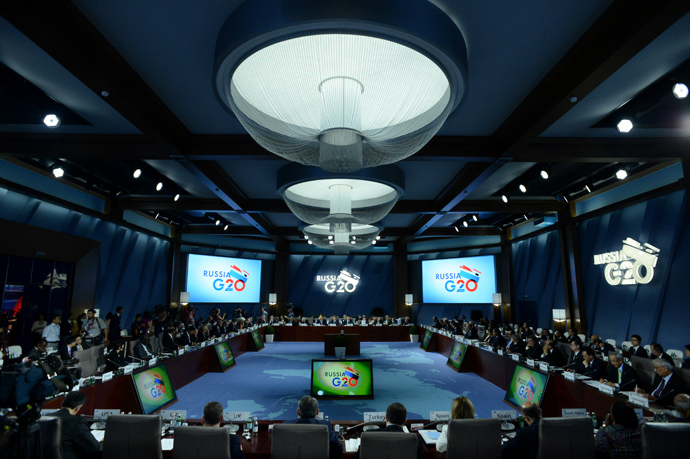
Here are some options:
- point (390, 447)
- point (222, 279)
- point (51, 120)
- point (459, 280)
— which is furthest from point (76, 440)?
point (459, 280)

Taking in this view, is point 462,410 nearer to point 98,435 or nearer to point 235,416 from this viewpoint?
point 235,416

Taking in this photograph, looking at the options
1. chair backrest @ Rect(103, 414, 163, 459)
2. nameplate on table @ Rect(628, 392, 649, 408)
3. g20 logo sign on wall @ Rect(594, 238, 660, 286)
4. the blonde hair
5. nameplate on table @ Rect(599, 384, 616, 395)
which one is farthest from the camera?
g20 logo sign on wall @ Rect(594, 238, 660, 286)

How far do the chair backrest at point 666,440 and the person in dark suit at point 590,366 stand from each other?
308 cm

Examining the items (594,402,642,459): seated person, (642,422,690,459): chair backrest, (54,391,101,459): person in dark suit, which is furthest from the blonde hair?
(54,391,101,459): person in dark suit

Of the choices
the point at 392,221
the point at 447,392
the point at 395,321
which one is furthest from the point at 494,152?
the point at 395,321

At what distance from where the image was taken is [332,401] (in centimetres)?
671

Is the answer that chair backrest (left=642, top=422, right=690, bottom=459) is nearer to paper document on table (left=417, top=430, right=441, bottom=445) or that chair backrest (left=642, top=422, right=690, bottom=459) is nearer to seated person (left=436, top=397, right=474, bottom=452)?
seated person (left=436, top=397, right=474, bottom=452)

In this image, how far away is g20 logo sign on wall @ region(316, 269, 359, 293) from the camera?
18.9m

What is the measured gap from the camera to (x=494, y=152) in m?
6.21

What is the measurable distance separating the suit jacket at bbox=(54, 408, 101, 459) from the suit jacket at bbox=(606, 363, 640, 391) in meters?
5.82

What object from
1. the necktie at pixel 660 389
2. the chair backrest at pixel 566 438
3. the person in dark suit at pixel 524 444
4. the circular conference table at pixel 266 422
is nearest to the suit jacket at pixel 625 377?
the necktie at pixel 660 389

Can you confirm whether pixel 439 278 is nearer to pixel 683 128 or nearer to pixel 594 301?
pixel 594 301

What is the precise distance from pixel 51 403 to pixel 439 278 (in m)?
15.4

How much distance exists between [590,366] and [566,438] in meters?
3.58
